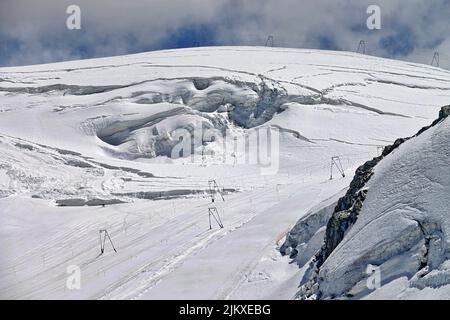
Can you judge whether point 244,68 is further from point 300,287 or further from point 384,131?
point 300,287

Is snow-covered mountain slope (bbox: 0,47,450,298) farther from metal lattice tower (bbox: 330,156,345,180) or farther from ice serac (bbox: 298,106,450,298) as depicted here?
ice serac (bbox: 298,106,450,298)

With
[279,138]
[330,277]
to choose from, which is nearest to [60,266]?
[330,277]

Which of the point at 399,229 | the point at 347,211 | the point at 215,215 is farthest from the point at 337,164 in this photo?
the point at 399,229

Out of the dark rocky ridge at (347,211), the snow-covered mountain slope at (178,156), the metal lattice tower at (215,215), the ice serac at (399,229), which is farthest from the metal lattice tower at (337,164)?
the ice serac at (399,229)

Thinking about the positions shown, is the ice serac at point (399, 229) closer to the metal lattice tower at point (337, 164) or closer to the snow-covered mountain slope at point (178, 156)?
the snow-covered mountain slope at point (178, 156)

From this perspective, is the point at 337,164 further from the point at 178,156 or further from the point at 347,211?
the point at 347,211

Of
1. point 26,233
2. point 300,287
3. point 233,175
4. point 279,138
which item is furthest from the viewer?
point 279,138

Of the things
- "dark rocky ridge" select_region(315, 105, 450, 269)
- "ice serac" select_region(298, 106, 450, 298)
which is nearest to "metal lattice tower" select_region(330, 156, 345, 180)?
"dark rocky ridge" select_region(315, 105, 450, 269)
